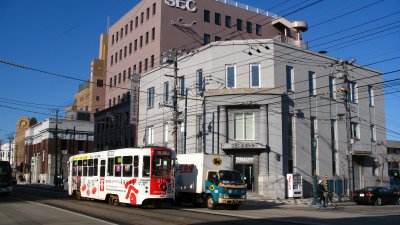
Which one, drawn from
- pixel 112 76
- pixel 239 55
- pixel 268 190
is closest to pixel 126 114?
pixel 112 76

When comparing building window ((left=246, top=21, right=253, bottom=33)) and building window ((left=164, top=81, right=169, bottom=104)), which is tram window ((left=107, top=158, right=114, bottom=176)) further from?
building window ((left=246, top=21, right=253, bottom=33))

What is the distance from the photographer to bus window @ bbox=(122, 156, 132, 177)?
23.6 metres

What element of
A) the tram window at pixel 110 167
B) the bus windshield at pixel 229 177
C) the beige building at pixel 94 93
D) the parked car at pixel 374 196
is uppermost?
the beige building at pixel 94 93

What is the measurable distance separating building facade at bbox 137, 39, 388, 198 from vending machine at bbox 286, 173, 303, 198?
0.68 metres

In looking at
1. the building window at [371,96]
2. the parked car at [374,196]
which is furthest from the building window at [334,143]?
the parked car at [374,196]

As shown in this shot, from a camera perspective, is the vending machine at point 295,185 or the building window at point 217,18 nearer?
the vending machine at point 295,185

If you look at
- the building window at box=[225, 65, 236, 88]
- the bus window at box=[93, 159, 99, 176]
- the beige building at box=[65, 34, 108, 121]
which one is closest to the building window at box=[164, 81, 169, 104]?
the building window at box=[225, 65, 236, 88]

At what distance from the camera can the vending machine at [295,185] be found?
1346 inches

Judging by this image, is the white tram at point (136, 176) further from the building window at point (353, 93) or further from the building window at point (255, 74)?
the building window at point (353, 93)

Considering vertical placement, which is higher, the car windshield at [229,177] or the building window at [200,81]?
the building window at [200,81]

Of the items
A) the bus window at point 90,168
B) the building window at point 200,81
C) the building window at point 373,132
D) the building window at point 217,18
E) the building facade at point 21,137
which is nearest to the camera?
the bus window at point 90,168

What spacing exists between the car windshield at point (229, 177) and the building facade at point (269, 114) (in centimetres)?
940

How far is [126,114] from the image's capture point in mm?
55344

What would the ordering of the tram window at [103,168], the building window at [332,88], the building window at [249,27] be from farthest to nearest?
the building window at [249,27]
the building window at [332,88]
the tram window at [103,168]
